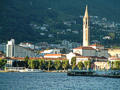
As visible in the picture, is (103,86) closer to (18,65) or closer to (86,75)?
(86,75)

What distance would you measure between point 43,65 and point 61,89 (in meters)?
79.4

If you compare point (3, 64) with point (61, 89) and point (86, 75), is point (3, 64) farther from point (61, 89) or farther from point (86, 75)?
point (61, 89)

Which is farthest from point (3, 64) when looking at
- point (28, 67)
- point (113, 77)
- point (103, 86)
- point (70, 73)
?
point (103, 86)

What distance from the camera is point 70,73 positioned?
450ft

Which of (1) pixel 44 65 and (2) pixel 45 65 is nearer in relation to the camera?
(1) pixel 44 65

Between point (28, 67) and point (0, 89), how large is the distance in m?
83.8

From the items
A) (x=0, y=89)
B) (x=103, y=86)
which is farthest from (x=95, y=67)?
(x=0, y=89)

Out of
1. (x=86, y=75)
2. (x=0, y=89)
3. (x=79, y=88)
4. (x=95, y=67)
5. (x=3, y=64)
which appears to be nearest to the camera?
(x=0, y=89)

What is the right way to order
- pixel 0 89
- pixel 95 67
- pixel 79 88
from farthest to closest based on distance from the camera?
pixel 95 67 < pixel 79 88 < pixel 0 89

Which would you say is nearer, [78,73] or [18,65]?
[78,73]

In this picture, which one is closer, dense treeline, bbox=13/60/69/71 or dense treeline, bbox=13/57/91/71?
dense treeline, bbox=13/60/69/71

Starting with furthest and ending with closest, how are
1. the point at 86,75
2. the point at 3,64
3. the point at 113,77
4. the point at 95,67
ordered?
the point at 95,67 < the point at 3,64 < the point at 86,75 < the point at 113,77

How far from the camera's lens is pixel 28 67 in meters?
167

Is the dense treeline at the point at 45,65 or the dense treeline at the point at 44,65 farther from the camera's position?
the dense treeline at the point at 45,65
